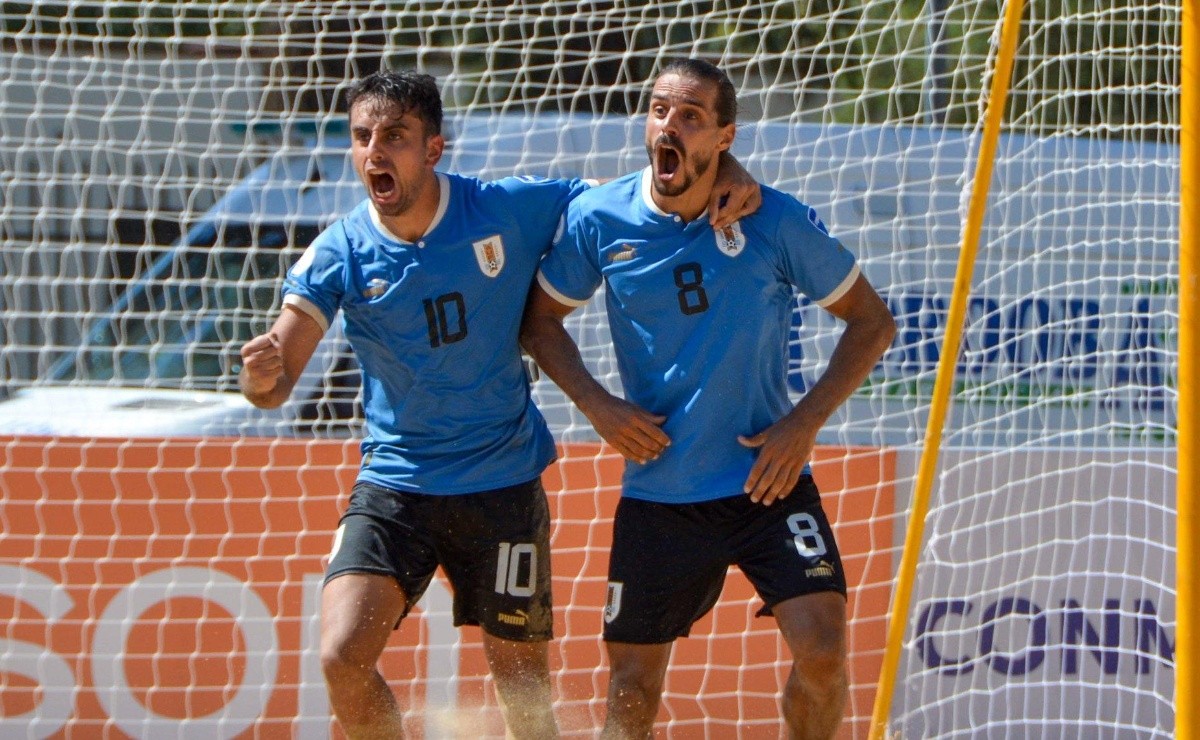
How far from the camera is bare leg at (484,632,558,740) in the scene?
400 centimetres

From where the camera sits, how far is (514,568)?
3930 millimetres

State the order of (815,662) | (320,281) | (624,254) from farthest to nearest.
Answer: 1. (320,281)
2. (624,254)
3. (815,662)

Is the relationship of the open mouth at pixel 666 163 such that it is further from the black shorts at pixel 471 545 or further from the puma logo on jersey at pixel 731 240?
the black shorts at pixel 471 545

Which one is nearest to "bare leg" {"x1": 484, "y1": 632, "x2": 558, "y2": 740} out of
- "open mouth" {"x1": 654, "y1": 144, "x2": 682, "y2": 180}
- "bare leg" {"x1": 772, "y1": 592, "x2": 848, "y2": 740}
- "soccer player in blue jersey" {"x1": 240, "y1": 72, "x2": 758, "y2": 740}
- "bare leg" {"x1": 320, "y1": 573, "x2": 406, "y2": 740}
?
"soccer player in blue jersey" {"x1": 240, "y1": 72, "x2": 758, "y2": 740}

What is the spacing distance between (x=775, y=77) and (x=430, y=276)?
8.10 ft

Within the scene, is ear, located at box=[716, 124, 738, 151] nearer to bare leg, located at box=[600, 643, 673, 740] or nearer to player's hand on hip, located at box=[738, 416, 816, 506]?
player's hand on hip, located at box=[738, 416, 816, 506]

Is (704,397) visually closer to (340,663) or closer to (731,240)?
(731,240)

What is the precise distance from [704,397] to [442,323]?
735 mm

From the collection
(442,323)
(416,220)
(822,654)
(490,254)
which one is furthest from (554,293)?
(822,654)

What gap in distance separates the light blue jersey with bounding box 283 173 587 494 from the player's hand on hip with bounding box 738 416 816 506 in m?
0.68

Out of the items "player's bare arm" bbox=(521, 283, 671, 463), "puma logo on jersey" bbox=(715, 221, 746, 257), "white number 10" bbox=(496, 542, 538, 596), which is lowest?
"white number 10" bbox=(496, 542, 538, 596)

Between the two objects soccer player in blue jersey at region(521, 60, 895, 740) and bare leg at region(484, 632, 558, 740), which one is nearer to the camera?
soccer player in blue jersey at region(521, 60, 895, 740)

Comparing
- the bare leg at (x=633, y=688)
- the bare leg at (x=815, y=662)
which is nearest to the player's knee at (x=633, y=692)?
the bare leg at (x=633, y=688)

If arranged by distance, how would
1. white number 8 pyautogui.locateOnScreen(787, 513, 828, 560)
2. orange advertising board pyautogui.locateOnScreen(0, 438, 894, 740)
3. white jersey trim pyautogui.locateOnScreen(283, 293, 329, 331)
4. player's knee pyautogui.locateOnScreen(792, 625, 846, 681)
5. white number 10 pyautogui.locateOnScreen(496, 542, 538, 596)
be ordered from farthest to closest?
orange advertising board pyautogui.locateOnScreen(0, 438, 894, 740) → white number 10 pyautogui.locateOnScreen(496, 542, 538, 596) → white jersey trim pyautogui.locateOnScreen(283, 293, 329, 331) → white number 8 pyautogui.locateOnScreen(787, 513, 828, 560) → player's knee pyautogui.locateOnScreen(792, 625, 846, 681)
